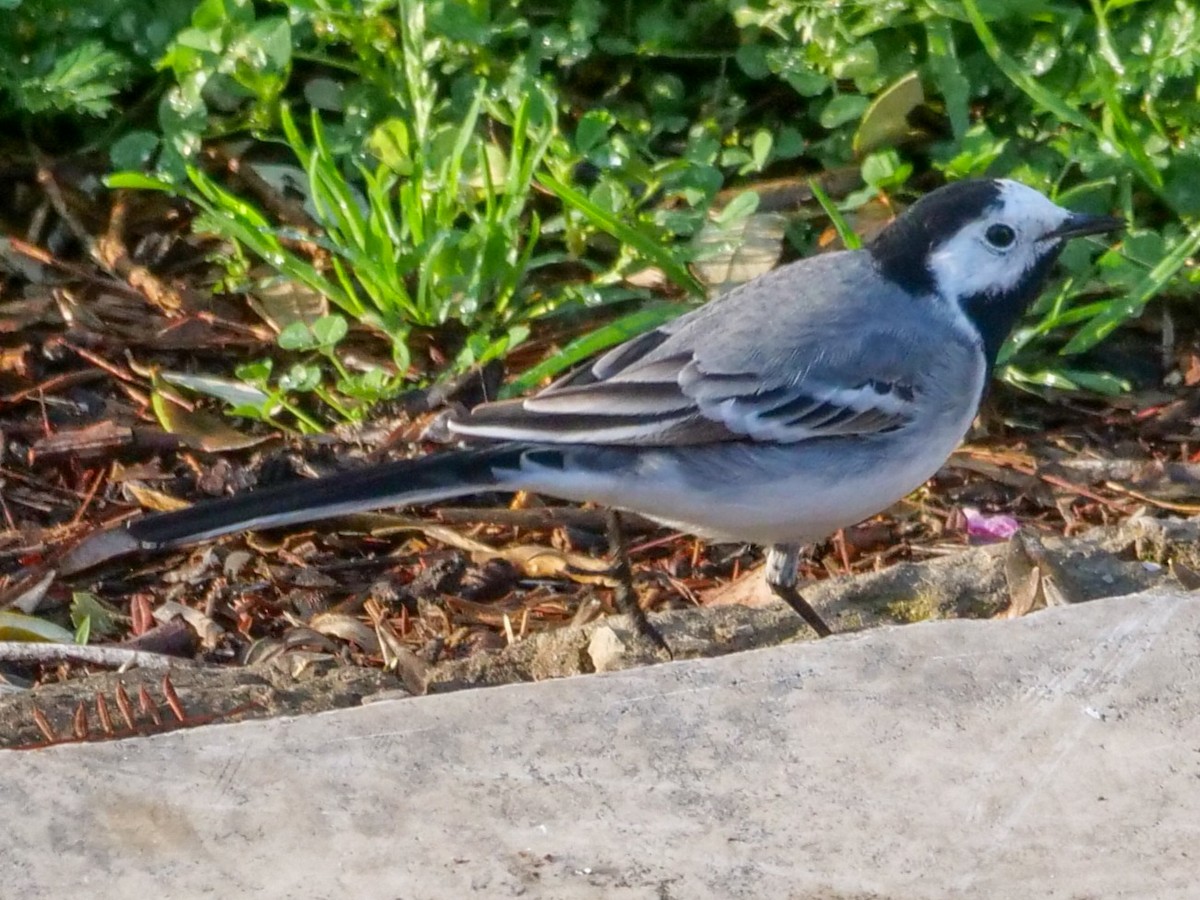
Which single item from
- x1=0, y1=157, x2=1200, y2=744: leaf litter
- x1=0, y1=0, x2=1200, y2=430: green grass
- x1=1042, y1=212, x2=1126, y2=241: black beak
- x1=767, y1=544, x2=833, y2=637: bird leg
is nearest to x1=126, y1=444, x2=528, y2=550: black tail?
x1=0, y1=157, x2=1200, y2=744: leaf litter

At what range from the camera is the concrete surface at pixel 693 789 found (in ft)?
8.96

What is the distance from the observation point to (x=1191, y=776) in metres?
2.97

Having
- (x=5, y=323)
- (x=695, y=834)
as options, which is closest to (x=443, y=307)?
(x=5, y=323)

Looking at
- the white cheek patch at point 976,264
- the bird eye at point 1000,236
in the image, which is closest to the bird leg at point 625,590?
the white cheek patch at point 976,264

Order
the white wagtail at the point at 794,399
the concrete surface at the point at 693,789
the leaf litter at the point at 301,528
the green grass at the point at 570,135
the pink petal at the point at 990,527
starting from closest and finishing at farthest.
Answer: the concrete surface at the point at 693,789 → the white wagtail at the point at 794,399 → the leaf litter at the point at 301,528 → the pink petal at the point at 990,527 → the green grass at the point at 570,135

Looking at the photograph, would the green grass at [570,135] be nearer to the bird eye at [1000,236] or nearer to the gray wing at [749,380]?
the bird eye at [1000,236]

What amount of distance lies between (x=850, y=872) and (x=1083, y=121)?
119 inches

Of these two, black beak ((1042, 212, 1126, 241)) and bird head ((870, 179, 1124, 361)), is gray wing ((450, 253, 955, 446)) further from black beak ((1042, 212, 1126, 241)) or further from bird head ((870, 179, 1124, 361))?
black beak ((1042, 212, 1126, 241))

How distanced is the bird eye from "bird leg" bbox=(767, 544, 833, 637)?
95 cm

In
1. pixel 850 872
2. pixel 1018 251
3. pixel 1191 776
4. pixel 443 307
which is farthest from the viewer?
pixel 443 307

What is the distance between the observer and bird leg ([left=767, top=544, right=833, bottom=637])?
162 inches

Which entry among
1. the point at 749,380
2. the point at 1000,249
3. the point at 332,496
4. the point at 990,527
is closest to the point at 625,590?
the point at 749,380

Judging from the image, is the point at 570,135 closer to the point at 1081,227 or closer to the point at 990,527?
the point at 1081,227

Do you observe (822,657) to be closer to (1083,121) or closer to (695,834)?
(695,834)
